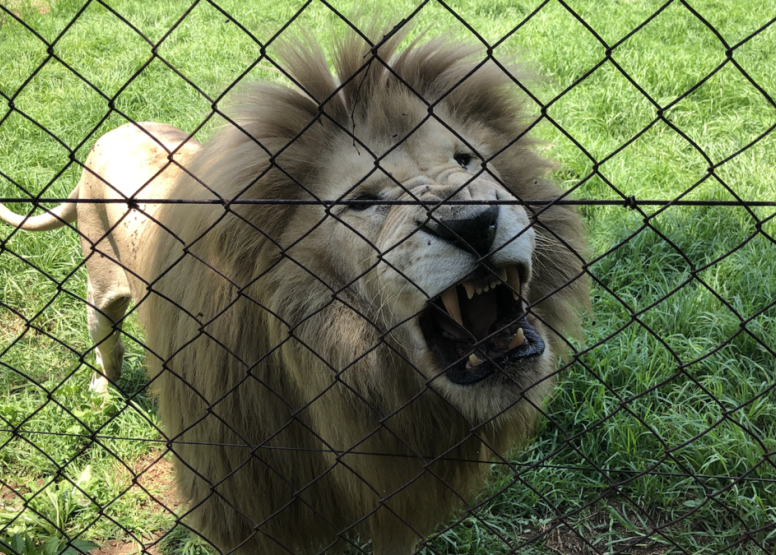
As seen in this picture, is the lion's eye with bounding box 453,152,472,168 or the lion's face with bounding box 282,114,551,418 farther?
the lion's eye with bounding box 453,152,472,168

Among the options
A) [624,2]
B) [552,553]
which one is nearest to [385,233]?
[552,553]

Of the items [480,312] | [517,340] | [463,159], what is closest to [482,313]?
[480,312]

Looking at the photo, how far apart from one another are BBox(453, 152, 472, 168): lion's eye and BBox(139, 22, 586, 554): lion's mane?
0.43 feet

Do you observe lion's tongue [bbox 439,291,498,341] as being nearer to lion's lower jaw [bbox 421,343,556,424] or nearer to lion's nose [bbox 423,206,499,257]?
lion's lower jaw [bbox 421,343,556,424]

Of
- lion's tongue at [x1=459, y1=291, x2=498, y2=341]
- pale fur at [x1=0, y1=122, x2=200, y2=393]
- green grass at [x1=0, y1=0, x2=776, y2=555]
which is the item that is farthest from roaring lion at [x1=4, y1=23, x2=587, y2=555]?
pale fur at [x1=0, y1=122, x2=200, y2=393]

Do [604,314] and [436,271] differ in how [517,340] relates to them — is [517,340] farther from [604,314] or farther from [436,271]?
[604,314]

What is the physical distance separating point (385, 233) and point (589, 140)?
346cm

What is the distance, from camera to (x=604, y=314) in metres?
3.55

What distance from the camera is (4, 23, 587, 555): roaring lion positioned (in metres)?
1.83

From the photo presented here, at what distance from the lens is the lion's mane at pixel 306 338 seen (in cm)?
194

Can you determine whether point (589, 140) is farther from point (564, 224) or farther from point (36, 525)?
point (36, 525)

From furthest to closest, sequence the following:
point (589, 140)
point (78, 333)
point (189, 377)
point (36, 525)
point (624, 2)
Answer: point (624, 2)
point (589, 140)
point (78, 333)
point (36, 525)
point (189, 377)

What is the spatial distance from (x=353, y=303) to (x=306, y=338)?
0.16m

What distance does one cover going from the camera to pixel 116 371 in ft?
12.1
